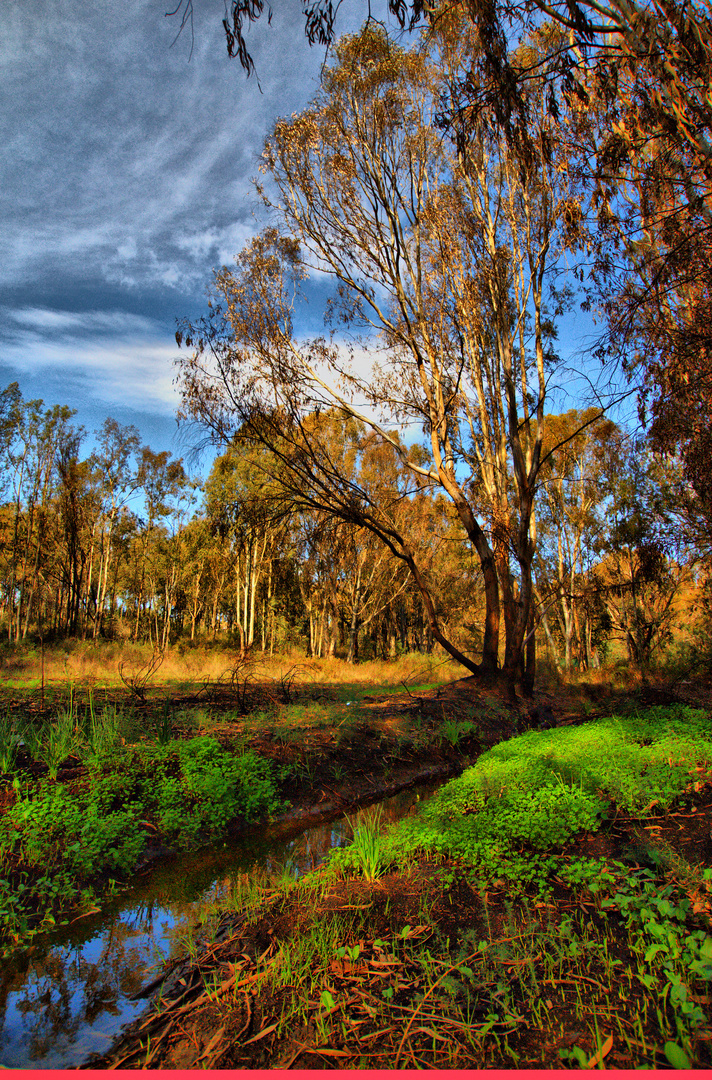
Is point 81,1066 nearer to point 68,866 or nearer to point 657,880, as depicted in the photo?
point 68,866

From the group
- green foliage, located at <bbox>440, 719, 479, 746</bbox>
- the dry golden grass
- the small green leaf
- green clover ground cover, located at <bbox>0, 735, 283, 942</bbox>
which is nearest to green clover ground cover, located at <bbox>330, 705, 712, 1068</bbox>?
the small green leaf

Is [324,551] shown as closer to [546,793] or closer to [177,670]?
[177,670]

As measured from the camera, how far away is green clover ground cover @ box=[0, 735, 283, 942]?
3990 mm

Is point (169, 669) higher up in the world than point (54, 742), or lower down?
lower down

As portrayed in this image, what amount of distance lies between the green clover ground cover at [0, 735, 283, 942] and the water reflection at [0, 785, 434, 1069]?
0.84 feet

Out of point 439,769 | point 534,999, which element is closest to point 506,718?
point 439,769

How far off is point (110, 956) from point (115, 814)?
1541 millimetres

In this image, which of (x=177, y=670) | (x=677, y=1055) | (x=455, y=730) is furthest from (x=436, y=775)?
(x=177, y=670)

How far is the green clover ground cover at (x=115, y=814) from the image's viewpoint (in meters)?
3.99

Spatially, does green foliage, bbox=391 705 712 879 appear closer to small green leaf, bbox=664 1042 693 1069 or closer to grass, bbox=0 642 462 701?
small green leaf, bbox=664 1042 693 1069

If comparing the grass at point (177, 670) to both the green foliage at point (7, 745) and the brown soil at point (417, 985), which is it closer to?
the green foliage at point (7, 745)

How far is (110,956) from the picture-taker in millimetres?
3354

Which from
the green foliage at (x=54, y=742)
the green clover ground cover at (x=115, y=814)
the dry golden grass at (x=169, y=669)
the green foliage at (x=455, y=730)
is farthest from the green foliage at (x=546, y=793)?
the dry golden grass at (x=169, y=669)

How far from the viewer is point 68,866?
422 cm
